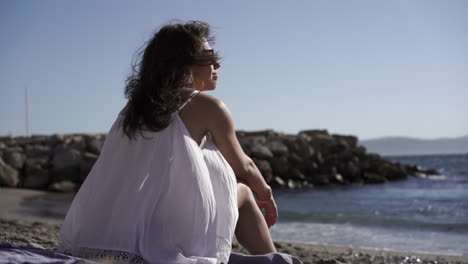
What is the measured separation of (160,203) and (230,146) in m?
0.41

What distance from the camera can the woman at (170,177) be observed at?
1963mm

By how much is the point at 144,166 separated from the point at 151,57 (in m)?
0.51

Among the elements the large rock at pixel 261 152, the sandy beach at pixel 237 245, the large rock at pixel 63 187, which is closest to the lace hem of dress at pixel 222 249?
the sandy beach at pixel 237 245

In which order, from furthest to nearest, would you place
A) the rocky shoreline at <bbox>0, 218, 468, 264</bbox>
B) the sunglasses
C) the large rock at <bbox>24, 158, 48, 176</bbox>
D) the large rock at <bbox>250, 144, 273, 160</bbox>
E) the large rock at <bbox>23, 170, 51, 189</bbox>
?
the large rock at <bbox>250, 144, 273, 160</bbox> → the large rock at <bbox>24, 158, 48, 176</bbox> → the large rock at <bbox>23, 170, 51, 189</bbox> → the rocky shoreline at <bbox>0, 218, 468, 264</bbox> → the sunglasses

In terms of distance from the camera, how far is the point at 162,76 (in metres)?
2.12

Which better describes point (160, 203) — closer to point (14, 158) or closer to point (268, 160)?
point (14, 158)

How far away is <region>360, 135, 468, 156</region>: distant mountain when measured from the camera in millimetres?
115000

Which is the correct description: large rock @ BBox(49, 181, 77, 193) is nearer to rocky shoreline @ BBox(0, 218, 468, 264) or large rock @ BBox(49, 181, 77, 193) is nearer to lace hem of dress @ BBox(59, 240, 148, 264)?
rocky shoreline @ BBox(0, 218, 468, 264)

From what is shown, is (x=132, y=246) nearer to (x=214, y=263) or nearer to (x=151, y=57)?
(x=214, y=263)

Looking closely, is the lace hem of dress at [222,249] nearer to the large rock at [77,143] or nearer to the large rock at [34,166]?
the large rock at [34,166]

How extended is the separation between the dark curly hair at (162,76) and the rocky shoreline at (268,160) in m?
10.3

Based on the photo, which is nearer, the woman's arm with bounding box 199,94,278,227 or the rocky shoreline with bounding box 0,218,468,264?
the woman's arm with bounding box 199,94,278,227

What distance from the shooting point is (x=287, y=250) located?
14.7 feet

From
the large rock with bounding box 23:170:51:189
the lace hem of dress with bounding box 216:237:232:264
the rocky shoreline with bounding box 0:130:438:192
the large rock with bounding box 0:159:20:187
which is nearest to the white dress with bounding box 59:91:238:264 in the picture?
the lace hem of dress with bounding box 216:237:232:264
